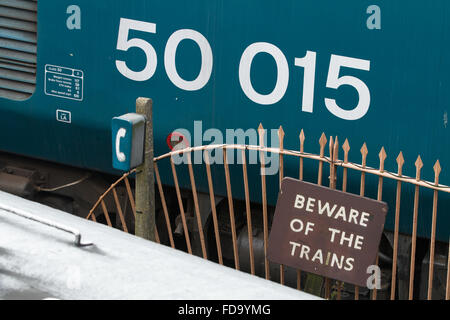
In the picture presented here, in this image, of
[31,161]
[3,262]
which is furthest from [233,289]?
[31,161]

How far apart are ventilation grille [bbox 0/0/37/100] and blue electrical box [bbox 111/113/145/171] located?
1.57 metres

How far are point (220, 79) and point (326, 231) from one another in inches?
48.7

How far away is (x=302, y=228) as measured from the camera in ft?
13.0

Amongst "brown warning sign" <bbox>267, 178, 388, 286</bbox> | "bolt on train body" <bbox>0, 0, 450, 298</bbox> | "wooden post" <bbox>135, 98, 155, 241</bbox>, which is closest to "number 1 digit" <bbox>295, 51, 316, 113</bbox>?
"bolt on train body" <bbox>0, 0, 450, 298</bbox>

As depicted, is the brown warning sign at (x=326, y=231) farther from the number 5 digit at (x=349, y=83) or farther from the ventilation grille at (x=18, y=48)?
the ventilation grille at (x=18, y=48)

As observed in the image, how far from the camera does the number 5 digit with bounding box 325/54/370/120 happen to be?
4.30 meters

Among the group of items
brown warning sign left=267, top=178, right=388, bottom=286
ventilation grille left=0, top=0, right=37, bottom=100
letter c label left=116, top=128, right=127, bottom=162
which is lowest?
brown warning sign left=267, top=178, right=388, bottom=286

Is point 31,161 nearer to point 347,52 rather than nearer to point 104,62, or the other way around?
point 104,62

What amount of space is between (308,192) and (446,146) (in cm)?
77

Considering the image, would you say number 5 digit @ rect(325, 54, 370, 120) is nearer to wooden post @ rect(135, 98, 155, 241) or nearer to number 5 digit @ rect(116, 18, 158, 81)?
wooden post @ rect(135, 98, 155, 241)

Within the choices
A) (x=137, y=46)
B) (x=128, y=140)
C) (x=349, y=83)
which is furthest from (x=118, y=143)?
(x=349, y=83)

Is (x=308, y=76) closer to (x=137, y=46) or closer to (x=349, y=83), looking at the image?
(x=349, y=83)

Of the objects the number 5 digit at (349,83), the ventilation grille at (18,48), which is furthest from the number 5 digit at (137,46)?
the number 5 digit at (349,83)

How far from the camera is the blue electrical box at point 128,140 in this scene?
4047mm
